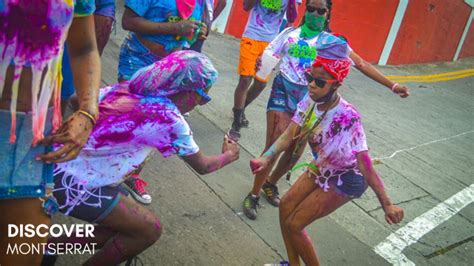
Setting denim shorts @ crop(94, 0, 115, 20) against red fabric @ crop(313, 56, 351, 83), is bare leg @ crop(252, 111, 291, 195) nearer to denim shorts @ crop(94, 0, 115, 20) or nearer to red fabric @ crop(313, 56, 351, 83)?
red fabric @ crop(313, 56, 351, 83)

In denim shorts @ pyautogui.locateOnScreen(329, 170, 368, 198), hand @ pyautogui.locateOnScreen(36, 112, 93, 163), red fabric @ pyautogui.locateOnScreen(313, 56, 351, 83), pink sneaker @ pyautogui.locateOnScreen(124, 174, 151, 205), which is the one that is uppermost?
red fabric @ pyautogui.locateOnScreen(313, 56, 351, 83)

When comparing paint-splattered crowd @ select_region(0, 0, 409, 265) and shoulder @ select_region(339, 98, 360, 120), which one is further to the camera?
shoulder @ select_region(339, 98, 360, 120)

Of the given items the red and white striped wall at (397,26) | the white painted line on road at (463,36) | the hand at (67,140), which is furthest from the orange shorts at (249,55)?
the white painted line on road at (463,36)

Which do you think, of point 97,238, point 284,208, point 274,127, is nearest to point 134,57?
point 274,127

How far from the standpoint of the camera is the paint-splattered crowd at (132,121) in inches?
69.0

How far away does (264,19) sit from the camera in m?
5.22

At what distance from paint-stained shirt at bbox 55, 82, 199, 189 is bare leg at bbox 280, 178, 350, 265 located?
1.02 m

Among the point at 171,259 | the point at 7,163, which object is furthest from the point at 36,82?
the point at 171,259

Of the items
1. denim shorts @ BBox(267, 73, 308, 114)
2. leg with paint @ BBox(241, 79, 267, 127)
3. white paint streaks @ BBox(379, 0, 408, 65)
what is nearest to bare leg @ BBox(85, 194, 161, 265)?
denim shorts @ BBox(267, 73, 308, 114)

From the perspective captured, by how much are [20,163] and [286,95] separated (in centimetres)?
259

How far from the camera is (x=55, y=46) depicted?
1760 millimetres

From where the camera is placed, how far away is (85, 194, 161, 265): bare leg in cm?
233

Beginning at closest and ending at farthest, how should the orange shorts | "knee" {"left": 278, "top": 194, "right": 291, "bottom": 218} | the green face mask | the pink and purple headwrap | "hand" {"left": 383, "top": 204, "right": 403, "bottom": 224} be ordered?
the pink and purple headwrap, "hand" {"left": 383, "top": 204, "right": 403, "bottom": 224}, "knee" {"left": 278, "top": 194, "right": 291, "bottom": 218}, the green face mask, the orange shorts

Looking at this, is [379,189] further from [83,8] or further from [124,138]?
[83,8]
